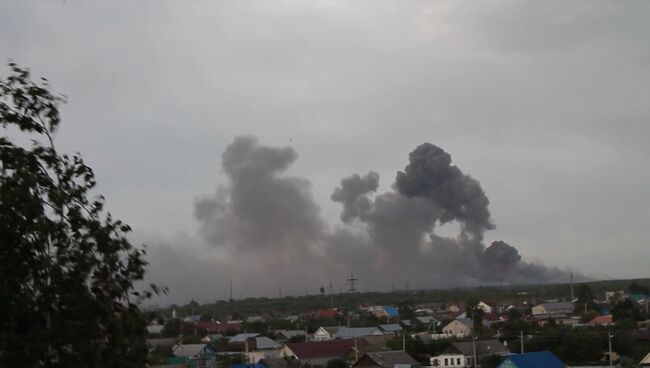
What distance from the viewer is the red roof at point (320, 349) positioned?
48219mm

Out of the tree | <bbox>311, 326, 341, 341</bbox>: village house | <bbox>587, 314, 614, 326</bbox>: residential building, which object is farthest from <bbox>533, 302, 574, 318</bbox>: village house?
the tree

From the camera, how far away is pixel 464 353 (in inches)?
1817

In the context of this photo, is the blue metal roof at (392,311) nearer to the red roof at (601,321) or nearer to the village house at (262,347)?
the red roof at (601,321)

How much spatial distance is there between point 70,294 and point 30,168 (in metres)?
1.25

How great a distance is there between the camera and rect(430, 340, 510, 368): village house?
1764 inches

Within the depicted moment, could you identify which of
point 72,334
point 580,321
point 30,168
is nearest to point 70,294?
point 72,334

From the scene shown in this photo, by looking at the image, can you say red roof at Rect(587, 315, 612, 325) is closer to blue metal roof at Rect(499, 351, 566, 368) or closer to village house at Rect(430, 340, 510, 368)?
village house at Rect(430, 340, 510, 368)

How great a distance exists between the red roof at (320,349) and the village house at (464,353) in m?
5.68

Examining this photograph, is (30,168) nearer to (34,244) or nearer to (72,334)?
(34,244)

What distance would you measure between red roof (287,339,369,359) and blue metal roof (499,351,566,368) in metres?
12.2

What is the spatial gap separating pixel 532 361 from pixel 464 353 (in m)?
8.41

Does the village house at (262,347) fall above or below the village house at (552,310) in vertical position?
below

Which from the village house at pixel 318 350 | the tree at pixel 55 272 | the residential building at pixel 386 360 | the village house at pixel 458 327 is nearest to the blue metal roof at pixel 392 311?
the village house at pixel 458 327

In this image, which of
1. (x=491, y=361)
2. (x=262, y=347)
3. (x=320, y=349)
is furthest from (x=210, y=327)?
(x=491, y=361)
